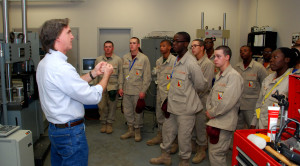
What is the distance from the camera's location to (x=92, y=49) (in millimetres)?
6777

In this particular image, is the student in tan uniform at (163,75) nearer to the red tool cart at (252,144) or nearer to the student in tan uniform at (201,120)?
the student in tan uniform at (201,120)

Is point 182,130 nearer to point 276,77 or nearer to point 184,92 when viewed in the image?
point 184,92

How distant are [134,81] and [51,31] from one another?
2.36 meters

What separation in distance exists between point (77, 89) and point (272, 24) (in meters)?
4.83

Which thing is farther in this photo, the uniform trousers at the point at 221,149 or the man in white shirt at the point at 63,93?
the uniform trousers at the point at 221,149

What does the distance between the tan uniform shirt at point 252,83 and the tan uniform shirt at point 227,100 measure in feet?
3.64

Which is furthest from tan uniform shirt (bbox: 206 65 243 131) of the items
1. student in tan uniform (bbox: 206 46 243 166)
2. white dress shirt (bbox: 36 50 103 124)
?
white dress shirt (bbox: 36 50 103 124)

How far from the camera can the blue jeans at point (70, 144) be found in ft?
5.63

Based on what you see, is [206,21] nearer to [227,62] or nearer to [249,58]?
[249,58]

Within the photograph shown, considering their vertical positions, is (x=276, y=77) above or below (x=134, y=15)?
below

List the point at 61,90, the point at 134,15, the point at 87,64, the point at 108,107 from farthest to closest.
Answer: the point at 134,15 → the point at 87,64 → the point at 108,107 → the point at 61,90

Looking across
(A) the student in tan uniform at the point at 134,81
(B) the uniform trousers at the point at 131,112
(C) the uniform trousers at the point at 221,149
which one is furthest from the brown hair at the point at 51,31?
(B) the uniform trousers at the point at 131,112

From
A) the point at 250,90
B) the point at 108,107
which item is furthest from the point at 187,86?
the point at 108,107

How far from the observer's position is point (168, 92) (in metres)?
2.87
